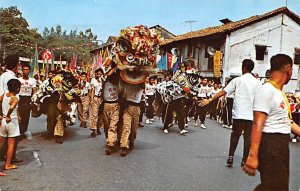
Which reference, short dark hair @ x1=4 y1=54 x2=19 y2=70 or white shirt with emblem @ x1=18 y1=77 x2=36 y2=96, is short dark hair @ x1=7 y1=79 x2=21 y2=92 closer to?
short dark hair @ x1=4 y1=54 x2=19 y2=70

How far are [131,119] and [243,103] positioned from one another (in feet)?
6.40

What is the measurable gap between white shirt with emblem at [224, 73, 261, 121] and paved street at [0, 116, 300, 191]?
0.82 meters

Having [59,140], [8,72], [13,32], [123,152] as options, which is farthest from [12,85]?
[59,140]

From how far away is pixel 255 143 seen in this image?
9.11 ft

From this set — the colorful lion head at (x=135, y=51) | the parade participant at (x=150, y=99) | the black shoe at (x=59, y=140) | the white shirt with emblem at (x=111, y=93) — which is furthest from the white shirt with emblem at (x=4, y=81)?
the parade participant at (x=150, y=99)

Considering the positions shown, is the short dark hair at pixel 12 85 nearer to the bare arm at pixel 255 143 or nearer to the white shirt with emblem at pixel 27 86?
the white shirt with emblem at pixel 27 86

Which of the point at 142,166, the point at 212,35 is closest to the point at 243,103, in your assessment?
the point at 142,166

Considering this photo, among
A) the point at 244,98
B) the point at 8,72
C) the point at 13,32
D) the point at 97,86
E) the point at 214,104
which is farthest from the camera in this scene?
the point at 214,104

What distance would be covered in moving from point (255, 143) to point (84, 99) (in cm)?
708

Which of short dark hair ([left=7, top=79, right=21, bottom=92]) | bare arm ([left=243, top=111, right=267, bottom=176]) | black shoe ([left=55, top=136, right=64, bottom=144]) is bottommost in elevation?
black shoe ([left=55, top=136, right=64, bottom=144])

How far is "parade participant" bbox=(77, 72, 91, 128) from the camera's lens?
896 centimetres

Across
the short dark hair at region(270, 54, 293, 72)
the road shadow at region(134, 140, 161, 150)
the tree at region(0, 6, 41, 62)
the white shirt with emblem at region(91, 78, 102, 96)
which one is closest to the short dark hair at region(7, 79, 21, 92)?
the tree at region(0, 6, 41, 62)

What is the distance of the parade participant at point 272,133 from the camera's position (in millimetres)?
2787

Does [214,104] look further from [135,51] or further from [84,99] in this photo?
[135,51]
